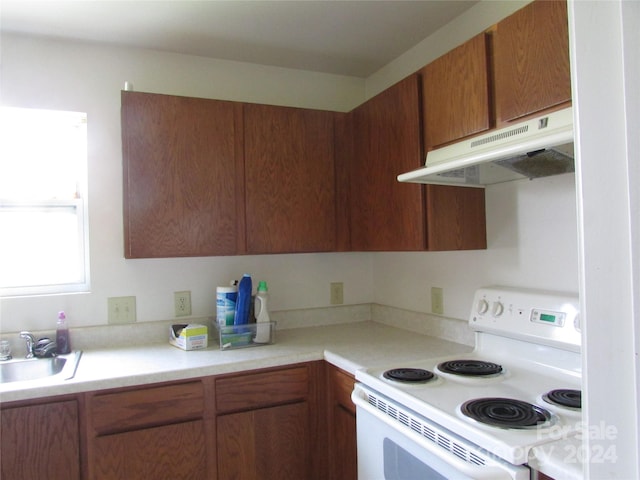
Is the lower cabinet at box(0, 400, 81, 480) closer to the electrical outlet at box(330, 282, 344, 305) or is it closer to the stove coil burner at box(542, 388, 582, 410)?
the electrical outlet at box(330, 282, 344, 305)

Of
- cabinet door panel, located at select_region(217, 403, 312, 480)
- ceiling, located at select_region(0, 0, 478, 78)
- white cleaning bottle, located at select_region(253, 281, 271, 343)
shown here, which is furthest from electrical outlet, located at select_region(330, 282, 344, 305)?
ceiling, located at select_region(0, 0, 478, 78)

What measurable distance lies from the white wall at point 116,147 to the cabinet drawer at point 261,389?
0.61m

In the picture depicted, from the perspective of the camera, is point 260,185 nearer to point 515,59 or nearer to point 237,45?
point 237,45

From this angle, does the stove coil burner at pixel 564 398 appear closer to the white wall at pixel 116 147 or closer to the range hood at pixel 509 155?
the range hood at pixel 509 155

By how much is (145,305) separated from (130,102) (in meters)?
0.97

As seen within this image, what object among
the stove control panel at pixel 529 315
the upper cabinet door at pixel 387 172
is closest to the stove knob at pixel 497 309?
Result: the stove control panel at pixel 529 315

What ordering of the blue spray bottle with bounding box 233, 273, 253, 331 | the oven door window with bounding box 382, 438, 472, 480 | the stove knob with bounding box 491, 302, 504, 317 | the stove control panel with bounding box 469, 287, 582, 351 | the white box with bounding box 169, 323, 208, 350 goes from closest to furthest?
the oven door window with bounding box 382, 438, 472, 480 → the stove control panel with bounding box 469, 287, 582, 351 → the stove knob with bounding box 491, 302, 504, 317 → the white box with bounding box 169, 323, 208, 350 → the blue spray bottle with bounding box 233, 273, 253, 331

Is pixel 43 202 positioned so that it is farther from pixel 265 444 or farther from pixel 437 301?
pixel 437 301

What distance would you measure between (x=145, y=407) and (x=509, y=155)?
1510mm

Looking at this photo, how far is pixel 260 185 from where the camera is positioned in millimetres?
2029

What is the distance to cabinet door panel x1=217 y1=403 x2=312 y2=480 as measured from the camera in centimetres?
171

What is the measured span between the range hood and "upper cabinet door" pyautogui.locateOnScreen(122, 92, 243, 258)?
0.86 metres

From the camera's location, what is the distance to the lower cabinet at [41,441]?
4.69 ft

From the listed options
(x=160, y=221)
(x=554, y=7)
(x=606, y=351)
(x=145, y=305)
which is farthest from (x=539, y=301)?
(x=145, y=305)
